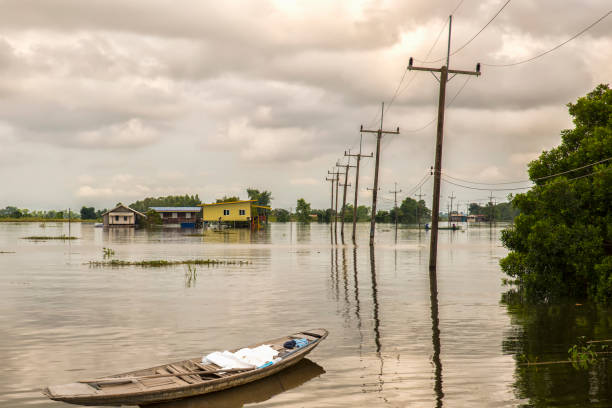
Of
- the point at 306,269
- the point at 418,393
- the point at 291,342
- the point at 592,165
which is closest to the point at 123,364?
the point at 291,342

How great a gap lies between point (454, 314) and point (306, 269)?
55.0 feet

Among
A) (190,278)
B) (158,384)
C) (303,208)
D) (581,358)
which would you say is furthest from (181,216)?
(581,358)

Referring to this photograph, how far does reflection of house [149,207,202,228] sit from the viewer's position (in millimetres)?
128375

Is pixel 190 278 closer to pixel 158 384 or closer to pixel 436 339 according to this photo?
pixel 436 339

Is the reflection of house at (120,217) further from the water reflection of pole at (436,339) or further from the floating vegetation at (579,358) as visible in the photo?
the floating vegetation at (579,358)

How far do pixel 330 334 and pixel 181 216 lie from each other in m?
119

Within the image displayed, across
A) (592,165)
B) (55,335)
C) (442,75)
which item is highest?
(442,75)

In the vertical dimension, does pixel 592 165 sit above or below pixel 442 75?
below

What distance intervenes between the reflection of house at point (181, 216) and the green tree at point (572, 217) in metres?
110

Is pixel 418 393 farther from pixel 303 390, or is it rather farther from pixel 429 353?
pixel 429 353

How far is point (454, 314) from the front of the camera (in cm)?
1994

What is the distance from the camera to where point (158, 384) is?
9.97 m

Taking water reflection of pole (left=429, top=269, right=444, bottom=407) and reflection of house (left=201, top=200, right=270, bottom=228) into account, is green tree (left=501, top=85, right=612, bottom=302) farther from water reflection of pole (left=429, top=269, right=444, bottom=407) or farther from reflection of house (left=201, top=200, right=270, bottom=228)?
reflection of house (left=201, top=200, right=270, bottom=228)

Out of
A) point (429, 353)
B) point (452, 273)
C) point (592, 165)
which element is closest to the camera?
point (429, 353)
